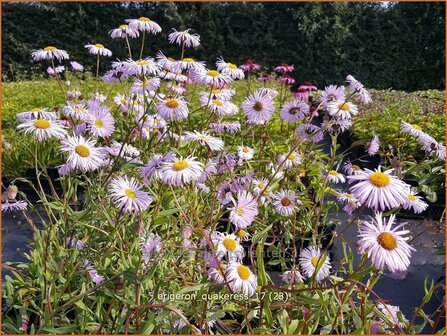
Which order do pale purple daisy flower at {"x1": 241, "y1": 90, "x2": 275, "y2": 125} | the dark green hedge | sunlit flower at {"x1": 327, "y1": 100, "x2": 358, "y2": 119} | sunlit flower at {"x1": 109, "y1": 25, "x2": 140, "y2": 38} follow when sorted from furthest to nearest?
the dark green hedge < sunlit flower at {"x1": 109, "y1": 25, "x2": 140, "y2": 38} < pale purple daisy flower at {"x1": 241, "y1": 90, "x2": 275, "y2": 125} < sunlit flower at {"x1": 327, "y1": 100, "x2": 358, "y2": 119}

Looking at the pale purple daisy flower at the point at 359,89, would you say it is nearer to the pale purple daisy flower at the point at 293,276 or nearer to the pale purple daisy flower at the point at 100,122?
the pale purple daisy flower at the point at 293,276

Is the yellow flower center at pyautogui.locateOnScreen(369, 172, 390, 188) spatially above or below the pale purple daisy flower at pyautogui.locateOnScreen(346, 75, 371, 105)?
above

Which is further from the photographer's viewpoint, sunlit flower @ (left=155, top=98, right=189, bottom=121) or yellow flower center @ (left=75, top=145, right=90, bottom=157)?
sunlit flower @ (left=155, top=98, right=189, bottom=121)

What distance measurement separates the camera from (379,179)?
0.96 meters

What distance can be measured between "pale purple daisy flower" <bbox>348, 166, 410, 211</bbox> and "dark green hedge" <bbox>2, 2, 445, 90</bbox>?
877 centimetres

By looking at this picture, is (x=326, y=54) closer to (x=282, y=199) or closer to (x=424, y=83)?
(x=424, y=83)

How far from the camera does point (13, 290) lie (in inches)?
55.1

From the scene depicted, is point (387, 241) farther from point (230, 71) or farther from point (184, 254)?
point (230, 71)

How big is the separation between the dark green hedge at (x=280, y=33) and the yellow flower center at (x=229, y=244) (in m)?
8.61

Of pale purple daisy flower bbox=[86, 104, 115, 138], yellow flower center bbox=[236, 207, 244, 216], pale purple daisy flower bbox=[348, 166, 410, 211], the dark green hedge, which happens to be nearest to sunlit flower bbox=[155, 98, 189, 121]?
pale purple daisy flower bbox=[86, 104, 115, 138]

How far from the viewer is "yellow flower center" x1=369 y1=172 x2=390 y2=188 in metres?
0.95

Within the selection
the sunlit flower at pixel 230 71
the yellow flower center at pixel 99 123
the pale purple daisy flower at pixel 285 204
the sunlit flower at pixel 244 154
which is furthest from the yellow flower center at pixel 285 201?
the yellow flower center at pixel 99 123

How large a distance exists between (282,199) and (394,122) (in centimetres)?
246

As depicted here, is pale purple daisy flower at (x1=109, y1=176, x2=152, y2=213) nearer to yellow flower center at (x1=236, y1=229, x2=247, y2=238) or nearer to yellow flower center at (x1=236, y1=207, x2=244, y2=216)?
yellow flower center at (x1=236, y1=207, x2=244, y2=216)
